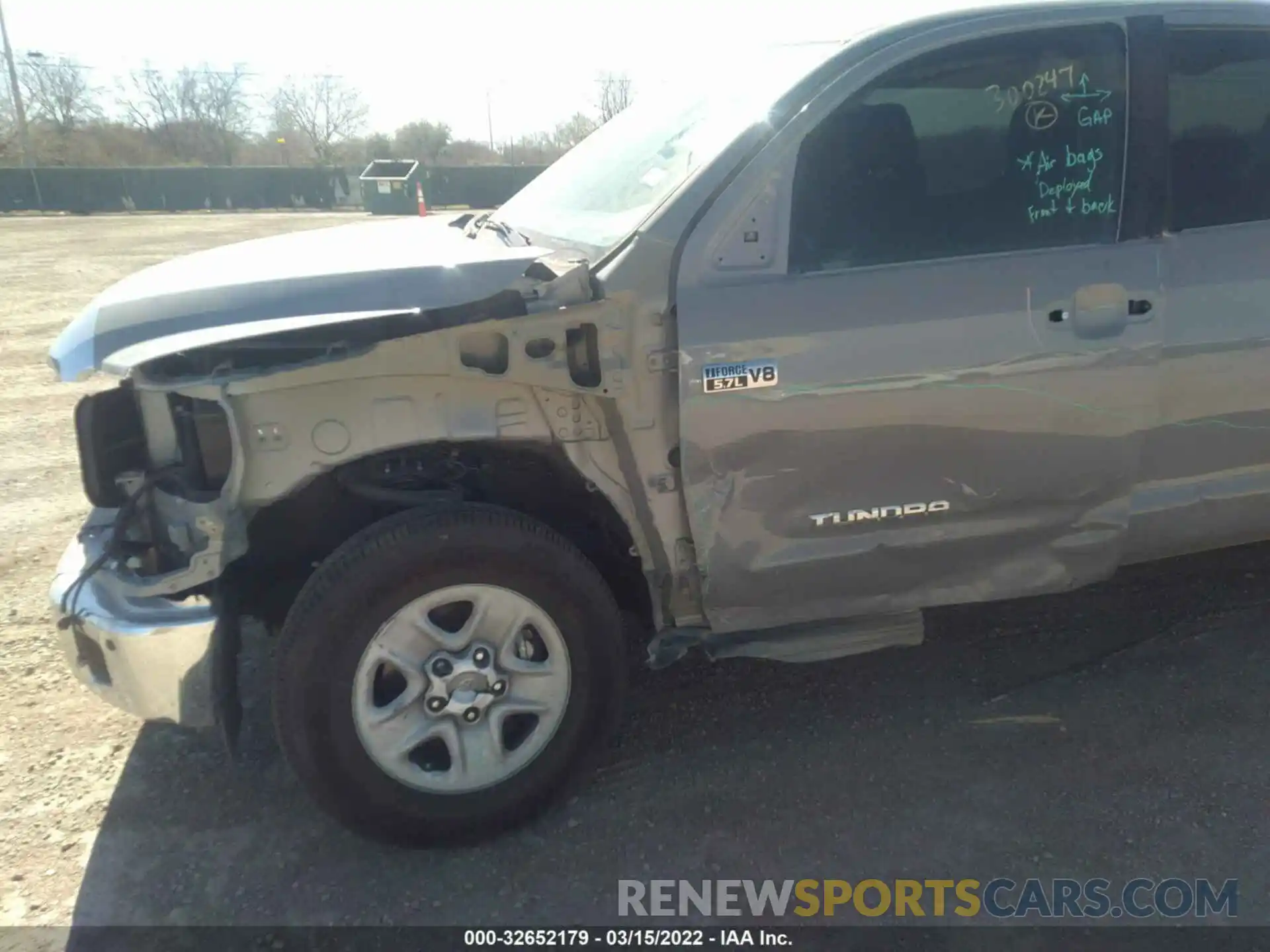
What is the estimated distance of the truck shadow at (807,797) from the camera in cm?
242

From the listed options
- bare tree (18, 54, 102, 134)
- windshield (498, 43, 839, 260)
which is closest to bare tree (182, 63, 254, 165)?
bare tree (18, 54, 102, 134)

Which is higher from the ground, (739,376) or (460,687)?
(739,376)

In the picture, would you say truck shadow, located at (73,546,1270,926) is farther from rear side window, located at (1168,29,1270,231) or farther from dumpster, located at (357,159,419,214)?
dumpster, located at (357,159,419,214)

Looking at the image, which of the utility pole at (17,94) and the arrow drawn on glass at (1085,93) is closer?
the arrow drawn on glass at (1085,93)

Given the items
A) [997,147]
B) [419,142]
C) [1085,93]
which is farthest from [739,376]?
[419,142]

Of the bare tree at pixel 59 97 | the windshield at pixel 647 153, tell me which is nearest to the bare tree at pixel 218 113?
the bare tree at pixel 59 97

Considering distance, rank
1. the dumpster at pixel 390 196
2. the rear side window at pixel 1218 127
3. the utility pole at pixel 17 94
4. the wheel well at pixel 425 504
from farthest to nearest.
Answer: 1. the utility pole at pixel 17 94
2. the dumpster at pixel 390 196
3. the rear side window at pixel 1218 127
4. the wheel well at pixel 425 504

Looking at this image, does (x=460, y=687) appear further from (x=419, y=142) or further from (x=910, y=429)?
(x=419, y=142)

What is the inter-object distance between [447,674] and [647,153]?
168cm

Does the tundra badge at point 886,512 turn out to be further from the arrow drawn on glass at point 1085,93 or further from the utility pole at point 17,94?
the utility pole at point 17,94

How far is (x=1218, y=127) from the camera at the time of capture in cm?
285

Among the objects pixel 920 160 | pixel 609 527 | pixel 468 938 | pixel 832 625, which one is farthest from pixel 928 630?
pixel 468 938

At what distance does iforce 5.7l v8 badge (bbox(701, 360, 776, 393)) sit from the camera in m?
2.41

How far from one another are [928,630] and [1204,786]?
3.51ft
